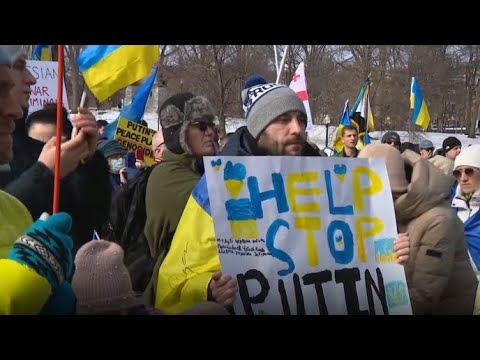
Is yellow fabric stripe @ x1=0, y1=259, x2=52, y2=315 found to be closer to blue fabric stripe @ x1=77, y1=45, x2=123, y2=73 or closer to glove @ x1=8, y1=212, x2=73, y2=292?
glove @ x1=8, y1=212, x2=73, y2=292

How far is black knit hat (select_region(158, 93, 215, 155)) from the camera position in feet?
10.3

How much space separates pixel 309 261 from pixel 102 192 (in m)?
0.93

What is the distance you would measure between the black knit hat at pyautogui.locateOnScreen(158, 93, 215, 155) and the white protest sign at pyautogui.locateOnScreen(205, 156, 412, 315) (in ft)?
1.80

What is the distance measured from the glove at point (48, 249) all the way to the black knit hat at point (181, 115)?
0.89 m

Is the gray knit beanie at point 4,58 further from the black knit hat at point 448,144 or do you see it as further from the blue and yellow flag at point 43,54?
the black knit hat at point 448,144

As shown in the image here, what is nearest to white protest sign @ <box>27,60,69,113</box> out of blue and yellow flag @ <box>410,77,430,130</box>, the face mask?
the face mask

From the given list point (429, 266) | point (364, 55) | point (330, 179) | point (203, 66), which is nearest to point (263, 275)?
point (330, 179)

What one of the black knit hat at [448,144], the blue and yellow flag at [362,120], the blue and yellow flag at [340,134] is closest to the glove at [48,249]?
the blue and yellow flag at [340,134]

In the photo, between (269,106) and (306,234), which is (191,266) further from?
(269,106)

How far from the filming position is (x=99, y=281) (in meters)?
2.52

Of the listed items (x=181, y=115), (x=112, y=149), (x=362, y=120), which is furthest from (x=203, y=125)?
(x=362, y=120)

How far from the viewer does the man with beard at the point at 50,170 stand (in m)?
2.53

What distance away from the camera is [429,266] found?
2.87m

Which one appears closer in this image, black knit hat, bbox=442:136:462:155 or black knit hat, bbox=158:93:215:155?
black knit hat, bbox=158:93:215:155
